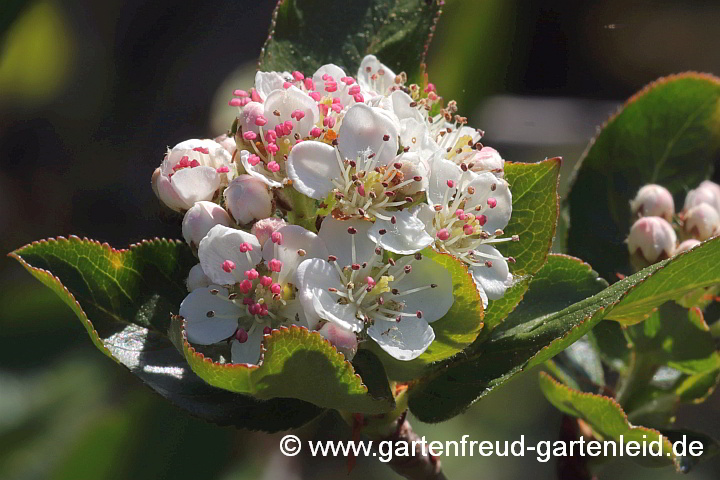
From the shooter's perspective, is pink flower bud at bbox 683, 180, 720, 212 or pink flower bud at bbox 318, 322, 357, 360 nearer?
pink flower bud at bbox 318, 322, 357, 360

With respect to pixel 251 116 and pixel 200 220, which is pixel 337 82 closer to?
pixel 251 116

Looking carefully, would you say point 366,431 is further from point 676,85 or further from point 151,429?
point 676,85

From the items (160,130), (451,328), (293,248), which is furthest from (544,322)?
(160,130)

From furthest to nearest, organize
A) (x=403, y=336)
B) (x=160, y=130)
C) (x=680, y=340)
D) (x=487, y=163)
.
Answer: (x=160, y=130) → (x=680, y=340) → (x=487, y=163) → (x=403, y=336)

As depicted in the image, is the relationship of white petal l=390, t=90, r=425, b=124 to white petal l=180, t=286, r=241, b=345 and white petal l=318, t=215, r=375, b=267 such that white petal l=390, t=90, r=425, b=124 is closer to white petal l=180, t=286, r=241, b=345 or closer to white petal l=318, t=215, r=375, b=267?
white petal l=318, t=215, r=375, b=267

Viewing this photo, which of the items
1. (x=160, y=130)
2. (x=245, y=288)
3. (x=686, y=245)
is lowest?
(x=160, y=130)

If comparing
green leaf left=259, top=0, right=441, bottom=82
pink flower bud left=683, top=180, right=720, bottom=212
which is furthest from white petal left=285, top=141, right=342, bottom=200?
pink flower bud left=683, top=180, right=720, bottom=212

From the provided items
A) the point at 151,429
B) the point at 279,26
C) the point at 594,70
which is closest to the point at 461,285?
the point at 279,26
